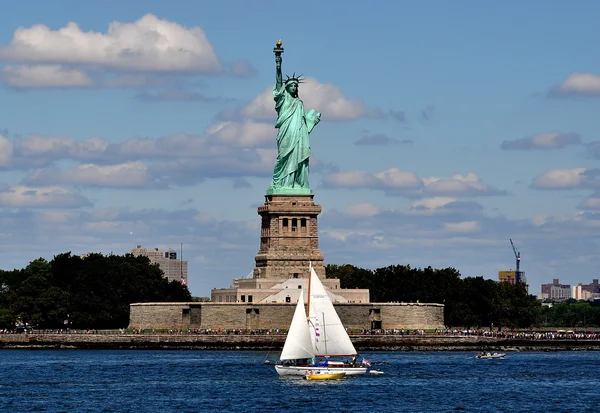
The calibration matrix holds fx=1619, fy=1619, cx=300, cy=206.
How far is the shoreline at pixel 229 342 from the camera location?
139 metres

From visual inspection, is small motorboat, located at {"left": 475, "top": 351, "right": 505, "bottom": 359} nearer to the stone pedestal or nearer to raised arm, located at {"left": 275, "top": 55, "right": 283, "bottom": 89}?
the stone pedestal

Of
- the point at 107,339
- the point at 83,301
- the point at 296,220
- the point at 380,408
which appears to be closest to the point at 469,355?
the point at 296,220

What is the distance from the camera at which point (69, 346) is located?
478 feet

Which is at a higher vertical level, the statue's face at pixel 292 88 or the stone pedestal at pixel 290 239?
the statue's face at pixel 292 88

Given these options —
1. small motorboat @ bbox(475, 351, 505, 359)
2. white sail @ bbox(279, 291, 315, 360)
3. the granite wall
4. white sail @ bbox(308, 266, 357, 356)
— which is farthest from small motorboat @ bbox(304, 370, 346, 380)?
the granite wall

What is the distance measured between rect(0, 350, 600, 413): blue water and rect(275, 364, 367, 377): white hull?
0.66m

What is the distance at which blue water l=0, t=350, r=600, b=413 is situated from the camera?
85875mm

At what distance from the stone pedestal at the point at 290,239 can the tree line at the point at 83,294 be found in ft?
62.1

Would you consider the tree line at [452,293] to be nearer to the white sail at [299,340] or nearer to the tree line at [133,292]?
the tree line at [133,292]

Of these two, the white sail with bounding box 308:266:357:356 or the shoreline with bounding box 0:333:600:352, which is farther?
the shoreline with bounding box 0:333:600:352

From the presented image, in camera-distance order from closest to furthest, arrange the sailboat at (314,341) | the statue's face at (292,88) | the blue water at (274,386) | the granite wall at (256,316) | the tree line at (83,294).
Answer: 1. the blue water at (274,386)
2. the sailboat at (314,341)
3. the granite wall at (256,316)
4. the statue's face at (292,88)
5. the tree line at (83,294)

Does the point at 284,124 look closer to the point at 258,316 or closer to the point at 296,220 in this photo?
the point at 296,220

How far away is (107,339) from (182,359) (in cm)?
1938

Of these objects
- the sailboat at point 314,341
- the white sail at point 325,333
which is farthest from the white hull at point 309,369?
the white sail at point 325,333
